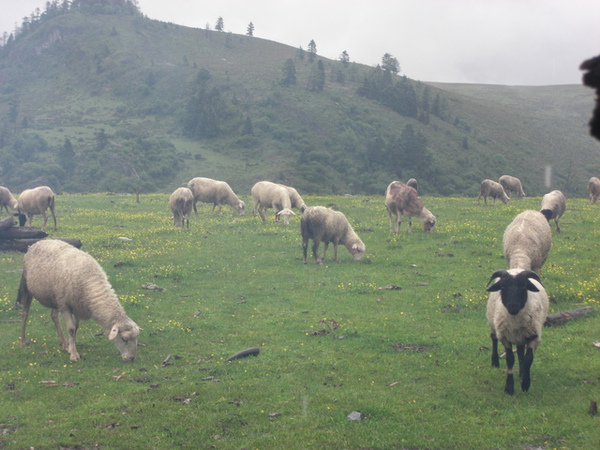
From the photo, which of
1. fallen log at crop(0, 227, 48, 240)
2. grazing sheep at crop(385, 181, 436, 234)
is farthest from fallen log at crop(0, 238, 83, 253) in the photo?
grazing sheep at crop(385, 181, 436, 234)

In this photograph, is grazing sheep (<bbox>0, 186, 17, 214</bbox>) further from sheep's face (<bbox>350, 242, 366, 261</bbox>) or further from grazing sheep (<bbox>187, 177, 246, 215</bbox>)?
sheep's face (<bbox>350, 242, 366, 261</bbox>)

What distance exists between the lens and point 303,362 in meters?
11.7

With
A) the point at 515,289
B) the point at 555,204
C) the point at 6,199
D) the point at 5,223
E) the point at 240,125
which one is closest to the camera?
the point at 515,289

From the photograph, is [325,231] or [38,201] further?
[38,201]

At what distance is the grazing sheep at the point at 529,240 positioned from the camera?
14695mm

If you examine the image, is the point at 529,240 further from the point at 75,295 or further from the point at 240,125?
the point at 240,125

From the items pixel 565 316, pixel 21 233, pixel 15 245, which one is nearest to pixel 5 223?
pixel 21 233

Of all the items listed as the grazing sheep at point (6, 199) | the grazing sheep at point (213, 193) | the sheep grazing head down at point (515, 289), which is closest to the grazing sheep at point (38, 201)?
the grazing sheep at point (6, 199)

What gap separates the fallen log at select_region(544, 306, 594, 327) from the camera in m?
13.5

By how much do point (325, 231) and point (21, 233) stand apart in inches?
520

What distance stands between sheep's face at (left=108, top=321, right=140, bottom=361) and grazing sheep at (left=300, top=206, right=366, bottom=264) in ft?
37.0

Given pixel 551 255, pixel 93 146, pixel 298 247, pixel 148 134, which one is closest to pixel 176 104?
pixel 148 134

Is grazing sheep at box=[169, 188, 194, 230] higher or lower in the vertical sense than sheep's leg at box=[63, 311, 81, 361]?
higher

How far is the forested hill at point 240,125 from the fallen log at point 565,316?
60574 mm
